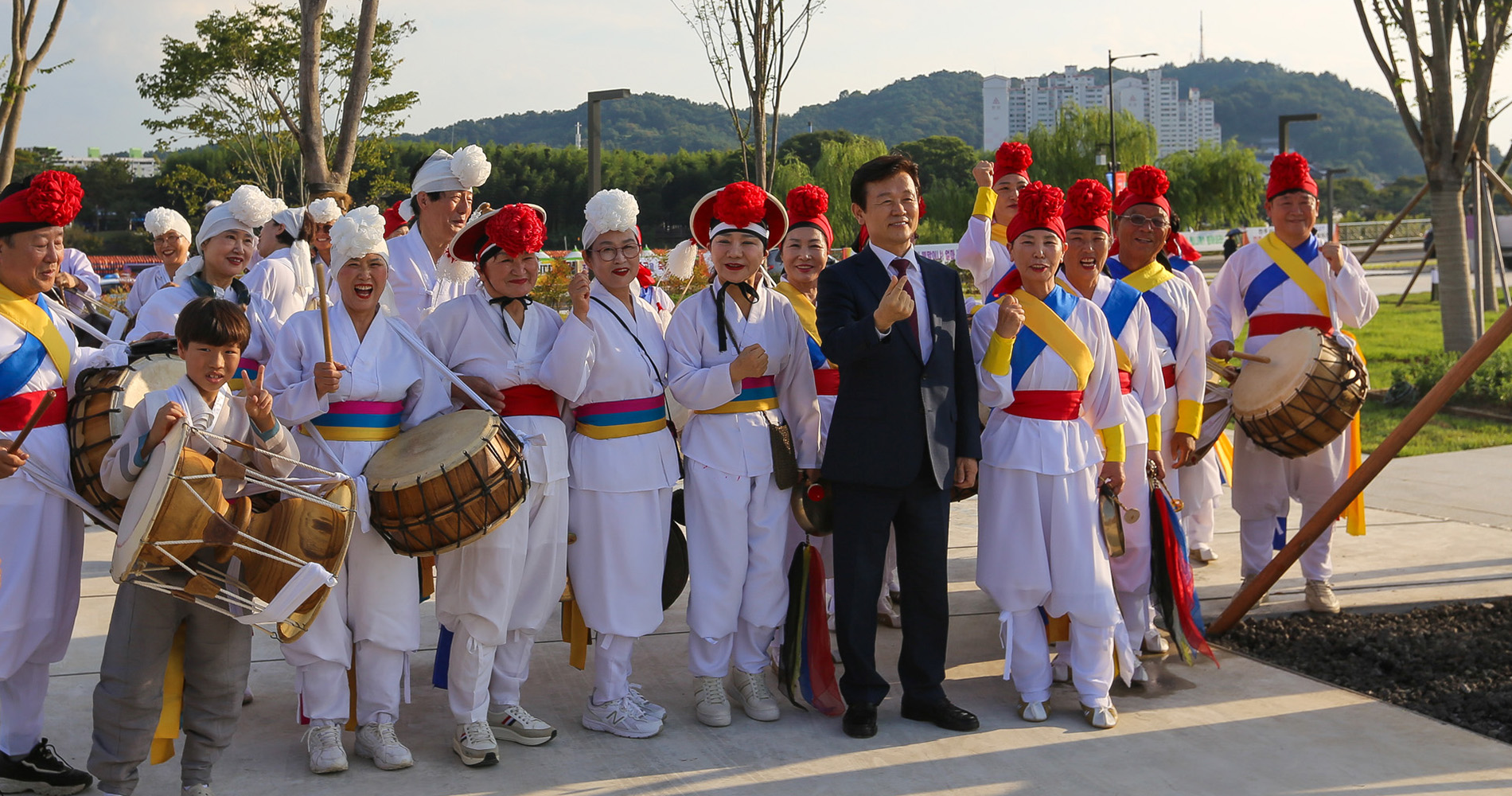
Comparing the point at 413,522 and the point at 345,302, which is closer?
the point at 413,522

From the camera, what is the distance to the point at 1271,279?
19.4 feet

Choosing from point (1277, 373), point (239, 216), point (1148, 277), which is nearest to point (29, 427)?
point (239, 216)

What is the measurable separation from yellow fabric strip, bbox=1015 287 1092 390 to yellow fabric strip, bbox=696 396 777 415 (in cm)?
99

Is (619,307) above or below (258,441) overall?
above

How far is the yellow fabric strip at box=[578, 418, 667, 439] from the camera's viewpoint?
14.6 feet

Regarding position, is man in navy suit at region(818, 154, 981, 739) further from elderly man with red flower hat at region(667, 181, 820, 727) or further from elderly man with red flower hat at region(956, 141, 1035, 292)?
elderly man with red flower hat at region(956, 141, 1035, 292)

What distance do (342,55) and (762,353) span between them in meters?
16.1

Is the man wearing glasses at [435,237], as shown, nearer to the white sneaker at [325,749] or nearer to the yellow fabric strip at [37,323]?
the yellow fabric strip at [37,323]

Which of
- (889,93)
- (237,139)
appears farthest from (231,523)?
(889,93)

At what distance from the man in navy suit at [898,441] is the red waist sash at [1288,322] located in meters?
2.14

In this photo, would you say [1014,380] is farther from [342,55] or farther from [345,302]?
[342,55]

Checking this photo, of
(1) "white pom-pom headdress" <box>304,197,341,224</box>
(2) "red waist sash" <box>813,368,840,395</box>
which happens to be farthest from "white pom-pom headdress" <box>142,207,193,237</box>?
(2) "red waist sash" <box>813,368,840,395</box>

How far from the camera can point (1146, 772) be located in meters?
3.99

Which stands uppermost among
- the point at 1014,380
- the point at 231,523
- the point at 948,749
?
the point at 1014,380
